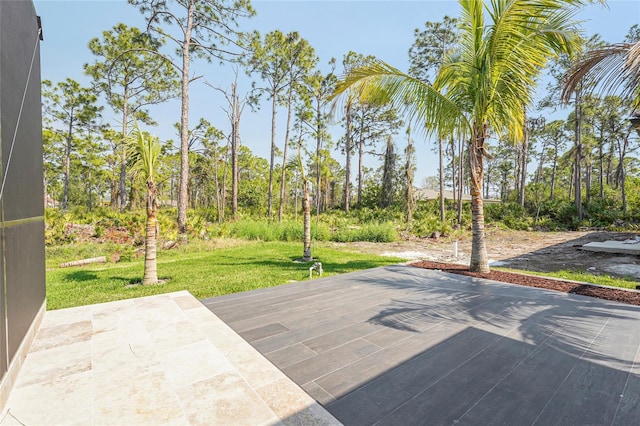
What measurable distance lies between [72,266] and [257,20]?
12165 millimetres

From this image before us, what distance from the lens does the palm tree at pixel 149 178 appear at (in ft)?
16.9

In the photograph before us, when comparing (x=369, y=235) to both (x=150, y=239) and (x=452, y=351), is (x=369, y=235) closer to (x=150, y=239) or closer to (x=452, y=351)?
(x=150, y=239)

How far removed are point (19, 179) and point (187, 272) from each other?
3934 mm

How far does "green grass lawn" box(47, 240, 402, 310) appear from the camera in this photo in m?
4.50

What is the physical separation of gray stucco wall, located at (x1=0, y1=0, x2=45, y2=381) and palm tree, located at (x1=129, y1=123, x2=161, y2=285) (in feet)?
6.15

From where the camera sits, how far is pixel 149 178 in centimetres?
527

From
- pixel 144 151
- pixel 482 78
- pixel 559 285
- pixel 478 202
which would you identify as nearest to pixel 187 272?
pixel 144 151

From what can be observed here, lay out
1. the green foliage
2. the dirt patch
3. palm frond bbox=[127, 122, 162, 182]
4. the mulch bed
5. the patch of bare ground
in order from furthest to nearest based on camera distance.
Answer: the green foliage → the dirt patch → palm frond bbox=[127, 122, 162, 182] → the patch of bare ground → the mulch bed

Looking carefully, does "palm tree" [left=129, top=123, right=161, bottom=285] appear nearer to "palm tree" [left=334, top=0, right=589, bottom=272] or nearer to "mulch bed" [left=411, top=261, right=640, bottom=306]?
"palm tree" [left=334, top=0, right=589, bottom=272]

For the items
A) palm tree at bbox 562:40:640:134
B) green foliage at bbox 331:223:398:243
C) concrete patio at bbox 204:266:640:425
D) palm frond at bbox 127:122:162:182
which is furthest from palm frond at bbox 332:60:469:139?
green foliage at bbox 331:223:398:243

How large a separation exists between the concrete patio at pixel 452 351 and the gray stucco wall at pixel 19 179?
1708 millimetres

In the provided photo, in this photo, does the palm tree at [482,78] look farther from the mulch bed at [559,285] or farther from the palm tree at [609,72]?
the palm tree at [609,72]

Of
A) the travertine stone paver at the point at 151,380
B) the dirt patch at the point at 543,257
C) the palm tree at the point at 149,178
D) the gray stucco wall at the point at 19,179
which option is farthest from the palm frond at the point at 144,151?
the dirt patch at the point at 543,257

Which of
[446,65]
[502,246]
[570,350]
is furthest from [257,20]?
[570,350]
